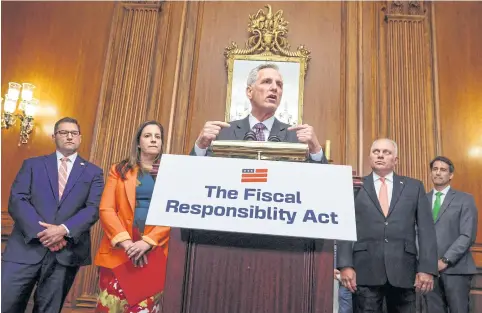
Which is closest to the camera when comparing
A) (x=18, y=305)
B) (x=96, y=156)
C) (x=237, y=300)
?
(x=237, y=300)

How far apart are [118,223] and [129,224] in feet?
0.22

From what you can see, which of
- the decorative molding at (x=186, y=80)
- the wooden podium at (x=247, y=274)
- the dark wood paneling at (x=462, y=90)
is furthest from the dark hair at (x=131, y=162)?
the dark wood paneling at (x=462, y=90)

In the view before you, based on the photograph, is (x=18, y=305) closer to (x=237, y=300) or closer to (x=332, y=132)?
(x=237, y=300)

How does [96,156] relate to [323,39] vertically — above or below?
below

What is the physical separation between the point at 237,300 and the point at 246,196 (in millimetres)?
300

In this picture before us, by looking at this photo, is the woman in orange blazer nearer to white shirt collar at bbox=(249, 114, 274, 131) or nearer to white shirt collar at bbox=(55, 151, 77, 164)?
white shirt collar at bbox=(55, 151, 77, 164)

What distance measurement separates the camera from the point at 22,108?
4359 mm

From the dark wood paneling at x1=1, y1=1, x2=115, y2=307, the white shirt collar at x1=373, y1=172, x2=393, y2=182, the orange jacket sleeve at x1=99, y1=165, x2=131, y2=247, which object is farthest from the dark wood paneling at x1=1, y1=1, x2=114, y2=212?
the white shirt collar at x1=373, y1=172, x2=393, y2=182

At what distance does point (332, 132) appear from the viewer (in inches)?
177

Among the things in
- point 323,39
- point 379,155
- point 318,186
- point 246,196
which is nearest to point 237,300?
point 246,196

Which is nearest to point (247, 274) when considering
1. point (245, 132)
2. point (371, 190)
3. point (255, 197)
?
point (255, 197)

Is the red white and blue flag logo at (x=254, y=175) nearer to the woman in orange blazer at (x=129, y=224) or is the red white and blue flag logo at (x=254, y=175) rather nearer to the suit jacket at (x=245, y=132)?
the suit jacket at (x=245, y=132)

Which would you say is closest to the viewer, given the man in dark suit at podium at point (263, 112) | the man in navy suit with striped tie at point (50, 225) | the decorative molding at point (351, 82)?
the man in dark suit at podium at point (263, 112)

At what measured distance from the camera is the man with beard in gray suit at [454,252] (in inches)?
121
